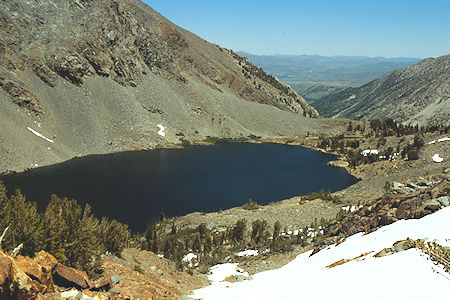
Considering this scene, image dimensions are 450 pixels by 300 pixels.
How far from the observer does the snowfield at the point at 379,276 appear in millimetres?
8555

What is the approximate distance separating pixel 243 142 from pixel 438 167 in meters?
50.3

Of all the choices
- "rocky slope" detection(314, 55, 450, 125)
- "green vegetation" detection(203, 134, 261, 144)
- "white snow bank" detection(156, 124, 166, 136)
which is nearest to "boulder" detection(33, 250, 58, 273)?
"white snow bank" detection(156, 124, 166, 136)

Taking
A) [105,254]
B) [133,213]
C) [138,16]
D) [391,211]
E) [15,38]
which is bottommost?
A: [133,213]

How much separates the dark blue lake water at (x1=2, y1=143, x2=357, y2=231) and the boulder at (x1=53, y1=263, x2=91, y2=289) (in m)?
24.1

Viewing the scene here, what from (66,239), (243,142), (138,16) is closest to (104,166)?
(243,142)

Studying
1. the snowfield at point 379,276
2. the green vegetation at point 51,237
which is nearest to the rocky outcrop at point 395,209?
the snowfield at point 379,276

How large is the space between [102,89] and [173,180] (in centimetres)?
3746

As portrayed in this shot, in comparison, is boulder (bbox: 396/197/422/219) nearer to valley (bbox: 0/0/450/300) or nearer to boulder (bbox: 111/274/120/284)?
valley (bbox: 0/0/450/300)

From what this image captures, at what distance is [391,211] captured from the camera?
1695cm

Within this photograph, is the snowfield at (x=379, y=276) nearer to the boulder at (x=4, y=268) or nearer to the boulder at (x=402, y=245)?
the boulder at (x=402, y=245)

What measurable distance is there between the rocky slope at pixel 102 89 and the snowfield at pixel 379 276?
166 feet

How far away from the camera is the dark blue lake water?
39.8m

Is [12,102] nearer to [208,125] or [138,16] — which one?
[208,125]

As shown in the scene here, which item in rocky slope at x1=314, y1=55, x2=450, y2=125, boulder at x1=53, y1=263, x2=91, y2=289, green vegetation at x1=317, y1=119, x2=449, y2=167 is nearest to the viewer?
boulder at x1=53, y1=263, x2=91, y2=289
